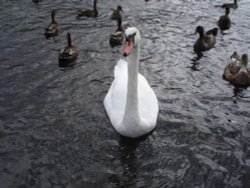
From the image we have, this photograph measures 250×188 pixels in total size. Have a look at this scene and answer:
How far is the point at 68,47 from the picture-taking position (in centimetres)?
1247

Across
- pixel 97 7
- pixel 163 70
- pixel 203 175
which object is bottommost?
pixel 203 175

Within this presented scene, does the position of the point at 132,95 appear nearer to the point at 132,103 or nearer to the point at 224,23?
the point at 132,103

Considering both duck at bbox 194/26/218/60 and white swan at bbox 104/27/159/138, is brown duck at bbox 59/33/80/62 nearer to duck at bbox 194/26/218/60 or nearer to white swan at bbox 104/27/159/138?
Result: white swan at bbox 104/27/159/138

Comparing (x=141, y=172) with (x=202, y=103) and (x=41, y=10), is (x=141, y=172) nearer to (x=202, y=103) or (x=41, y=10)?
(x=202, y=103)

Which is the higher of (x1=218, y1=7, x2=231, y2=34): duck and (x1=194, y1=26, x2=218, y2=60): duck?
(x1=218, y1=7, x2=231, y2=34): duck

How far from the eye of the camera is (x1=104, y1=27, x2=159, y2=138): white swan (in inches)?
311

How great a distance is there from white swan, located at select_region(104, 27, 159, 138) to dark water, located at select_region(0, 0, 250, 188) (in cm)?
29

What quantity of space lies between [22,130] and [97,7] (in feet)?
30.7

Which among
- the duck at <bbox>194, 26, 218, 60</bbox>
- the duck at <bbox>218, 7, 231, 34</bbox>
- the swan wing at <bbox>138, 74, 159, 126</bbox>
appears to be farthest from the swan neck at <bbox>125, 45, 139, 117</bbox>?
the duck at <bbox>218, 7, 231, 34</bbox>

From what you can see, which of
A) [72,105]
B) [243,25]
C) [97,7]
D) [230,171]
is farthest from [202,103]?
[97,7]

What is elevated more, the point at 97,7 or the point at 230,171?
the point at 97,7

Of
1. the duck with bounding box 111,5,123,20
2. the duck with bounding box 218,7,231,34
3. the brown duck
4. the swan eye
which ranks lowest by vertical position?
the brown duck

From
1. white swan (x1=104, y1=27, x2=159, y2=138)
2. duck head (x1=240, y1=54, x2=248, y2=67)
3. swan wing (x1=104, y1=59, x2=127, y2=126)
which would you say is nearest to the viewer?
white swan (x1=104, y1=27, x2=159, y2=138)

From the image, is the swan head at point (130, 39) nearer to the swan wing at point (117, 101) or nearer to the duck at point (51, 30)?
the swan wing at point (117, 101)
